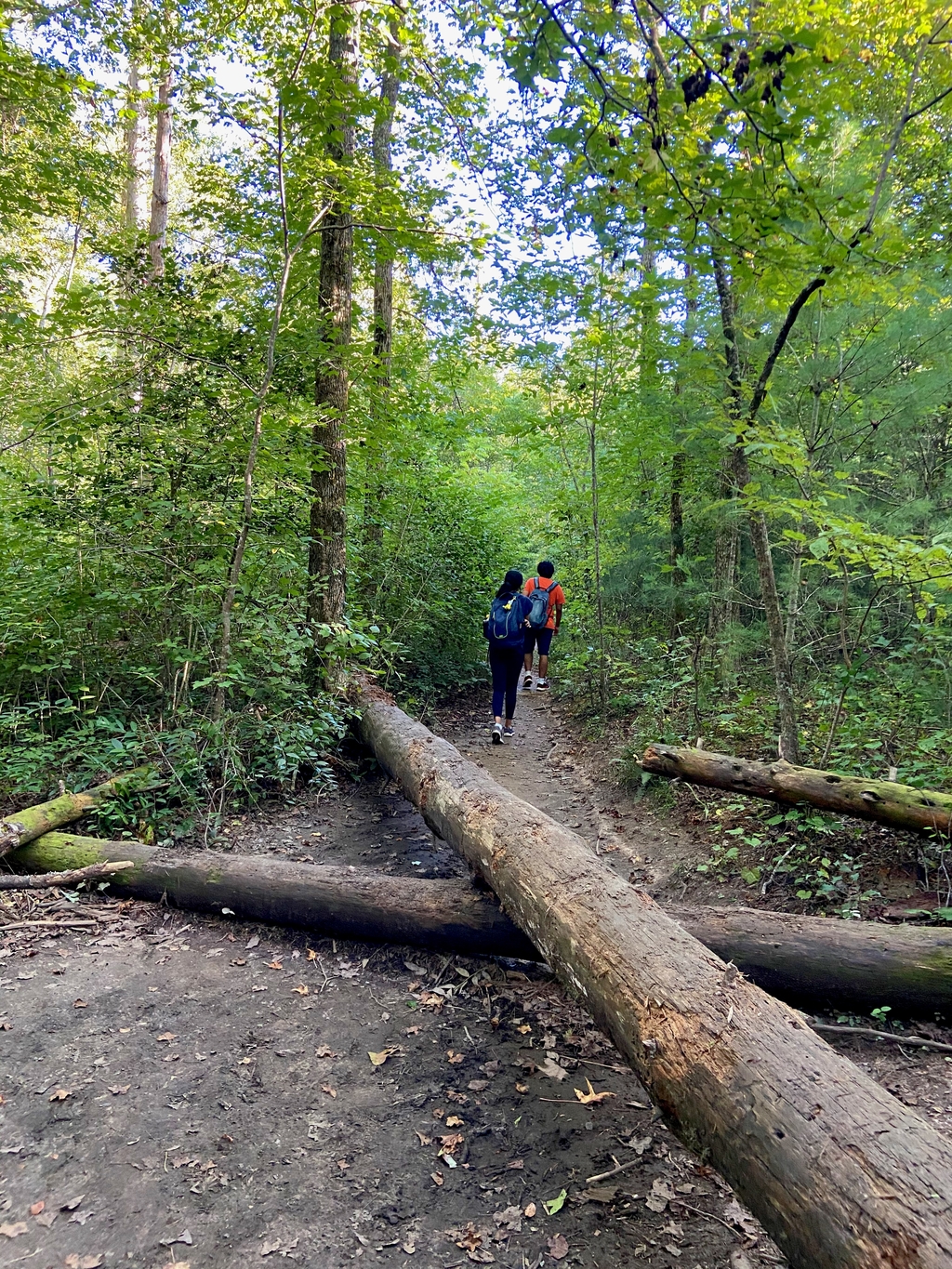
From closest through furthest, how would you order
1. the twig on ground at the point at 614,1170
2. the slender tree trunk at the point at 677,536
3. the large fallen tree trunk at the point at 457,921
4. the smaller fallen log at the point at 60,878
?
the twig on ground at the point at 614,1170
the large fallen tree trunk at the point at 457,921
the smaller fallen log at the point at 60,878
the slender tree trunk at the point at 677,536

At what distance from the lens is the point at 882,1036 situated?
333 centimetres

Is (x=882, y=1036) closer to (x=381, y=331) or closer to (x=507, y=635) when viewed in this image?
(x=507, y=635)

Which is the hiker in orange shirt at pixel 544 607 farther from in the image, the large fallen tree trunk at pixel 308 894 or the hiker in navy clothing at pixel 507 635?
the large fallen tree trunk at pixel 308 894

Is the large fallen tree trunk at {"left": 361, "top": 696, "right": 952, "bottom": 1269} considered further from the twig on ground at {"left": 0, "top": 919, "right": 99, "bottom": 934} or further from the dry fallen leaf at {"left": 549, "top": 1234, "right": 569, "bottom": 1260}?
the twig on ground at {"left": 0, "top": 919, "right": 99, "bottom": 934}

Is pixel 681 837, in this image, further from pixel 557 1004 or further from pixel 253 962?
pixel 253 962

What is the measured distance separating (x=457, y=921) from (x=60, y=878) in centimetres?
282

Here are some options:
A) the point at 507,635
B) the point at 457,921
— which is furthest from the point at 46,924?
the point at 507,635

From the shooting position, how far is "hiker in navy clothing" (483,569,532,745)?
29.3 ft

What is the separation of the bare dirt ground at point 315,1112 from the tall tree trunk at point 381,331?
6795 millimetres

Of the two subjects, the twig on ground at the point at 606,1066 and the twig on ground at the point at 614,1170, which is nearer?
the twig on ground at the point at 614,1170

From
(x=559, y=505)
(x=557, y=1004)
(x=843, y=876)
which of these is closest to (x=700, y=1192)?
(x=557, y=1004)

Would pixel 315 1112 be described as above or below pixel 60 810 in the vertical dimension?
below

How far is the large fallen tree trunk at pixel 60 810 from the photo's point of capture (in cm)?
472

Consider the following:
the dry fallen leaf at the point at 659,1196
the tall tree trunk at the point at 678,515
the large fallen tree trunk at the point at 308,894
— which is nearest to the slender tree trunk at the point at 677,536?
the tall tree trunk at the point at 678,515
